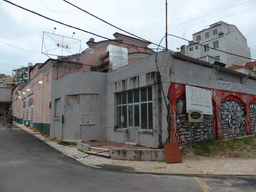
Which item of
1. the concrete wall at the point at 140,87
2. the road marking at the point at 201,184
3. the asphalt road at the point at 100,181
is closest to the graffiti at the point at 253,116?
the concrete wall at the point at 140,87

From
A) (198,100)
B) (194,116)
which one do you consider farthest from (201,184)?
(198,100)

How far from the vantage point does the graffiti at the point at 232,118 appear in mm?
13270

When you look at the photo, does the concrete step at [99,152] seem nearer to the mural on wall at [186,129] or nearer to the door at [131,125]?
the door at [131,125]

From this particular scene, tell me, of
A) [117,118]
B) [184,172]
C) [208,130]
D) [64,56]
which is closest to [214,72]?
[208,130]

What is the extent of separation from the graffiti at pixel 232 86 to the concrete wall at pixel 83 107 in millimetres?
8599

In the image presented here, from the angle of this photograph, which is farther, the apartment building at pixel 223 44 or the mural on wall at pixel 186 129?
the apartment building at pixel 223 44

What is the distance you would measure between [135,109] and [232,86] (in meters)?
8.11

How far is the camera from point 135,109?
40.0ft

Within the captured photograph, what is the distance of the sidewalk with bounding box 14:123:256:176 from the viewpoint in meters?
7.06

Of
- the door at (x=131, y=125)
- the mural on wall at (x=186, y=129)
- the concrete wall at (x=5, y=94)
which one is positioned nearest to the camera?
the mural on wall at (x=186, y=129)

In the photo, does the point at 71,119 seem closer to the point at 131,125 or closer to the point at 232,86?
the point at 131,125

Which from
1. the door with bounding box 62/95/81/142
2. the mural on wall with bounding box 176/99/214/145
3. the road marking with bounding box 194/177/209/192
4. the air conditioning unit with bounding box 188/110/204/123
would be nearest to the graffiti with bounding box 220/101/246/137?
the mural on wall with bounding box 176/99/214/145

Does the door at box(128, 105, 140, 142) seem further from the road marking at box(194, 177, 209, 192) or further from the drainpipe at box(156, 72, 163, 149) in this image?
the road marking at box(194, 177, 209, 192)

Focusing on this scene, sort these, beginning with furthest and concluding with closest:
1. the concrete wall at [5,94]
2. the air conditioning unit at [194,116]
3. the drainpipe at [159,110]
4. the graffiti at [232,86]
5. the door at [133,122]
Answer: the concrete wall at [5,94], the graffiti at [232,86], the door at [133,122], the air conditioning unit at [194,116], the drainpipe at [159,110]
